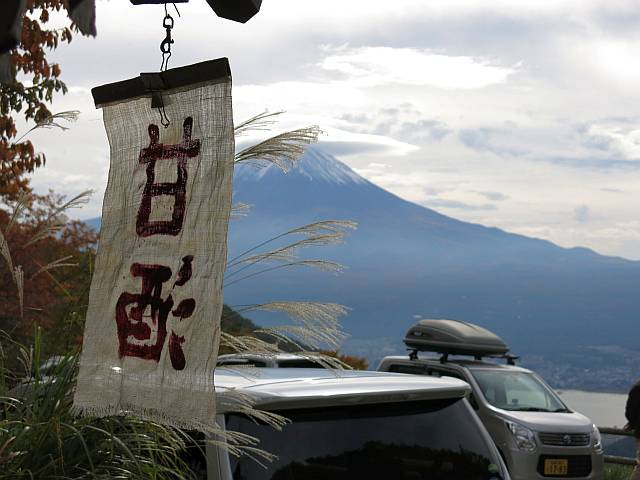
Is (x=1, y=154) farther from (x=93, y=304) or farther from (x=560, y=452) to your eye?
(x=93, y=304)

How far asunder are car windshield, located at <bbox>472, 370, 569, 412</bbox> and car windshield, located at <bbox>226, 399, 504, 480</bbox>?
9.45 metres

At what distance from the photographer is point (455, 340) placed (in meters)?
14.8

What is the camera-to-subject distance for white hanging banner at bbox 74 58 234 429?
378 centimetres

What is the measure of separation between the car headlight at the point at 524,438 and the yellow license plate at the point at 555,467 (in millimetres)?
294

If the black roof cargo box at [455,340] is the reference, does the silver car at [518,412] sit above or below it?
below

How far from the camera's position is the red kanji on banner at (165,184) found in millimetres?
3883

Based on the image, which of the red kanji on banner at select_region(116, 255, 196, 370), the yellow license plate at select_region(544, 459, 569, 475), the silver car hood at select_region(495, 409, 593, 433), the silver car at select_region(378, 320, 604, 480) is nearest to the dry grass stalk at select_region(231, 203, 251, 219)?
the red kanji on banner at select_region(116, 255, 196, 370)

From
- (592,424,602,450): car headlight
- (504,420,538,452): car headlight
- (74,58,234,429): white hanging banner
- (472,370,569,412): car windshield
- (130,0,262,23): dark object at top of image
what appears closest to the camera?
(74,58,234,429): white hanging banner

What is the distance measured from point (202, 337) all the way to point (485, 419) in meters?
10.9

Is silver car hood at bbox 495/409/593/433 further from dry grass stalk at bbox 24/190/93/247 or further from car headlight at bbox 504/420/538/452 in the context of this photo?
dry grass stalk at bbox 24/190/93/247

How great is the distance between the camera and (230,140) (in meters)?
3.88

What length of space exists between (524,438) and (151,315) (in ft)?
34.9

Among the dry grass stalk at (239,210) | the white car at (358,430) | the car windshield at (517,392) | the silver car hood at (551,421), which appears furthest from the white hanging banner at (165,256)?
the car windshield at (517,392)

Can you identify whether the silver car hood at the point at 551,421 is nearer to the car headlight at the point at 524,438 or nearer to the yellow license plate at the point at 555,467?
the car headlight at the point at 524,438
